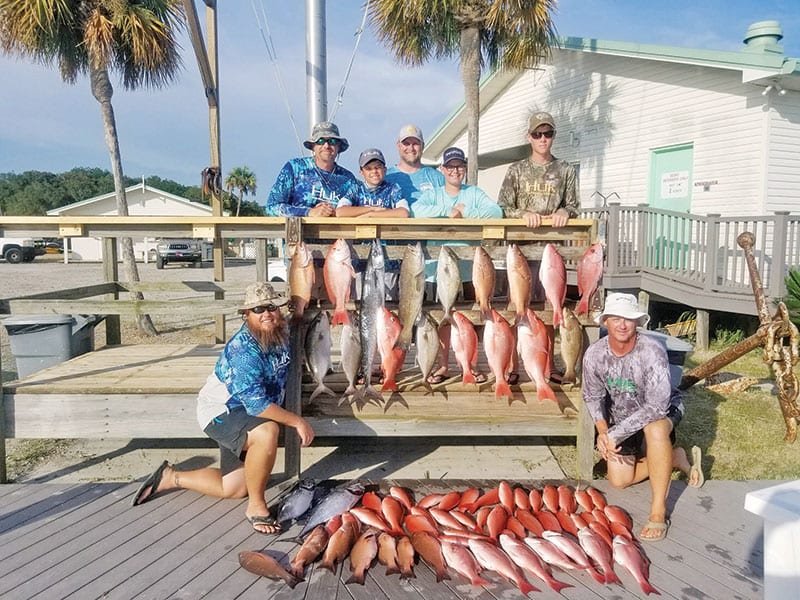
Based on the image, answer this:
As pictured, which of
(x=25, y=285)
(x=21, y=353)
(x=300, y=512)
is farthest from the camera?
(x=25, y=285)

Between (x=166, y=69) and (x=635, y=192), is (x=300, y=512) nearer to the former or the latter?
(x=635, y=192)

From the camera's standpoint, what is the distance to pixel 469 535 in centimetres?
289

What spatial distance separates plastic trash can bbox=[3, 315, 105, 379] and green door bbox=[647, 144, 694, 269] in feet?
26.7

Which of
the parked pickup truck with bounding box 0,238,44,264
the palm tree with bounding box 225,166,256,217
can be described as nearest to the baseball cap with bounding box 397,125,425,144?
the parked pickup truck with bounding box 0,238,44,264

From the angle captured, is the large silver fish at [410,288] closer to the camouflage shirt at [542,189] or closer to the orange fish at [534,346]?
the orange fish at [534,346]

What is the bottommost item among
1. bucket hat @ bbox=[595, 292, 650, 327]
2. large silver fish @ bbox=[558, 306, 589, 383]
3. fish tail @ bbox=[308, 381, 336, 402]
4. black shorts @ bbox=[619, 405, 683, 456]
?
Answer: black shorts @ bbox=[619, 405, 683, 456]

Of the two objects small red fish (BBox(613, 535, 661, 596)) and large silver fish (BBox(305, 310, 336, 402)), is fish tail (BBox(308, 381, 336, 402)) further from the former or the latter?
small red fish (BBox(613, 535, 661, 596))

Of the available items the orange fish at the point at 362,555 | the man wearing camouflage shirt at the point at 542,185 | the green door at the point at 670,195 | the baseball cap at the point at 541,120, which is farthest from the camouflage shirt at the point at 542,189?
the green door at the point at 670,195

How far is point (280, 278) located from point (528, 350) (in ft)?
31.3

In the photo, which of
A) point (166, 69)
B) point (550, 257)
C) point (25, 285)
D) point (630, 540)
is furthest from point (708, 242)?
point (25, 285)

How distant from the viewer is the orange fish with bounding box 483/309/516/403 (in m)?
3.64

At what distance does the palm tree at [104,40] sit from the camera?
9.70 m

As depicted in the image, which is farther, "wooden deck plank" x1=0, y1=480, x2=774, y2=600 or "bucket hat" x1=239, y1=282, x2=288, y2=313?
"bucket hat" x1=239, y1=282, x2=288, y2=313

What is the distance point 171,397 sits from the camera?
402 cm
